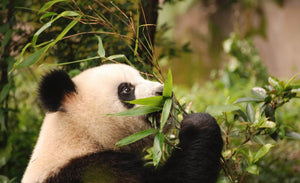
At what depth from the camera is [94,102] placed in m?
2.41

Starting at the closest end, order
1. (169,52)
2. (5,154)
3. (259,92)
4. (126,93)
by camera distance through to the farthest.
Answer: (126,93), (259,92), (5,154), (169,52)

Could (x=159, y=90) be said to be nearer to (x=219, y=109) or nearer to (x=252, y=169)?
(x=219, y=109)

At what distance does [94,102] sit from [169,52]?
1418 millimetres

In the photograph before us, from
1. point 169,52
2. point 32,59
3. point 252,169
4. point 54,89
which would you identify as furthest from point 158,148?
point 169,52

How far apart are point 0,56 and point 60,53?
702mm

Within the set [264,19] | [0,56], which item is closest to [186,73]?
[264,19]

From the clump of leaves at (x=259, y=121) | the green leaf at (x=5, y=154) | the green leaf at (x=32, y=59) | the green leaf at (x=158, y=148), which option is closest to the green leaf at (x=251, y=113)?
the clump of leaves at (x=259, y=121)

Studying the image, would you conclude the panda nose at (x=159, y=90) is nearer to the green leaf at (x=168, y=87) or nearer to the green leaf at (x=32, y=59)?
the green leaf at (x=168, y=87)

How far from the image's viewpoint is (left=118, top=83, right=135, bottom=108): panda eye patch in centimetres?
246

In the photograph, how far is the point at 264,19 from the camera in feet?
32.5

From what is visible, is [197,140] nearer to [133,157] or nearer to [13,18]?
[133,157]

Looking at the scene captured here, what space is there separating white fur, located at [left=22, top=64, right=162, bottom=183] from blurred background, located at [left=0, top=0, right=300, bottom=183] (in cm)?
17

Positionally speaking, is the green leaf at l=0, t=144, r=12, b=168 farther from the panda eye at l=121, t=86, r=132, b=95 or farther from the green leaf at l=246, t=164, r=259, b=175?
the green leaf at l=246, t=164, r=259, b=175

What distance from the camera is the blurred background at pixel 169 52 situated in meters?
2.67
